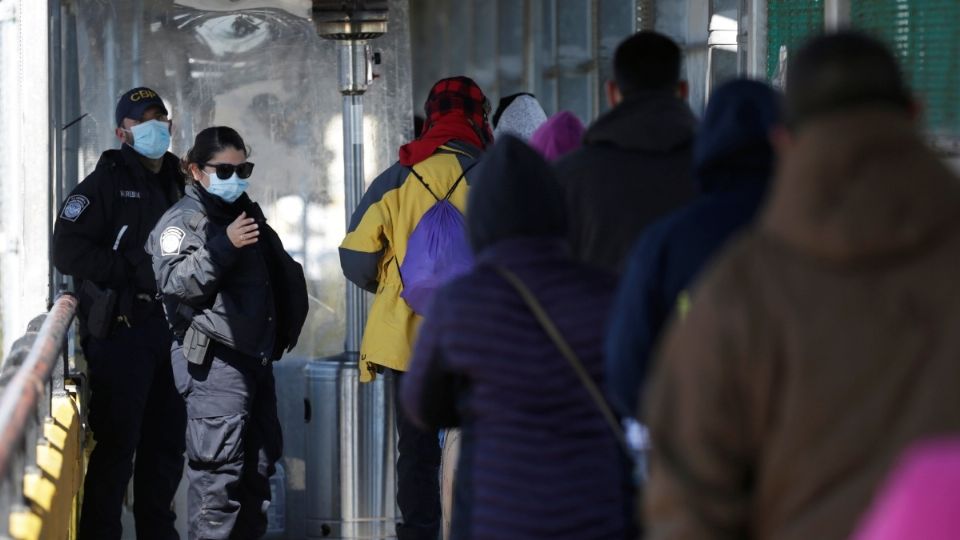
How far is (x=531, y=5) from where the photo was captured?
9727 mm

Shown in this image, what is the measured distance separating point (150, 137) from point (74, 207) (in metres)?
0.45

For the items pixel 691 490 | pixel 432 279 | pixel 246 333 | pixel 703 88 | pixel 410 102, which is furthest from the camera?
pixel 410 102

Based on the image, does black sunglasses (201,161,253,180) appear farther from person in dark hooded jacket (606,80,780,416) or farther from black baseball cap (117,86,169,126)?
person in dark hooded jacket (606,80,780,416)

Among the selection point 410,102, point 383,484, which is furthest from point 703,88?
point 383,484

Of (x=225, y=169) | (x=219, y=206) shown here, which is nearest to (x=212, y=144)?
(x=225, y=169)

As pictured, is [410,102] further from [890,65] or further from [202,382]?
[890,65]

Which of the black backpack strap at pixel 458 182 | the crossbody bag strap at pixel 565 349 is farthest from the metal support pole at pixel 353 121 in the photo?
the crossbody bag strap at pixel 565 349

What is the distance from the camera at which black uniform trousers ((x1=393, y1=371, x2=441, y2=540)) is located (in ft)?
22.6

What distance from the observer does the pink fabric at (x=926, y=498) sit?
209 cm

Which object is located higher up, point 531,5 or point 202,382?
point 531,5

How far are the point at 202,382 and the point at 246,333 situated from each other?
25cm

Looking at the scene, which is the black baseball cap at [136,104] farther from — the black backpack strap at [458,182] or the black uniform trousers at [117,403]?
the black backpack strap at [458,182]

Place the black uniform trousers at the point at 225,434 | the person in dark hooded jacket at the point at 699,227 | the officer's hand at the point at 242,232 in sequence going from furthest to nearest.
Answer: the black uniform trousers at the point at 225,434 → the officer's hand at the point at 242,232 → the person in dark hooded jacket at the point at 699,227

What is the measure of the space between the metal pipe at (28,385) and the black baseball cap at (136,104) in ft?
4.23
